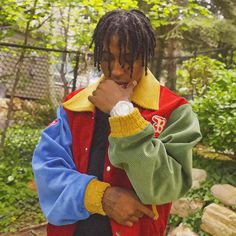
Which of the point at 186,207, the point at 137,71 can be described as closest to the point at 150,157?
the point at 137,71

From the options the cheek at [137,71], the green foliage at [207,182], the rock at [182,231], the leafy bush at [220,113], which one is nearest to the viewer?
the cheek at [137,71]

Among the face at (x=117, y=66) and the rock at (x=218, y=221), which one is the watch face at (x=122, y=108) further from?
the rock at (x=218, y=221)

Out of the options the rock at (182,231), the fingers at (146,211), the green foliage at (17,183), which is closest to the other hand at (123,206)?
the fingers at (146,211)

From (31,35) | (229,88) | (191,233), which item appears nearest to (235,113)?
(229,88)

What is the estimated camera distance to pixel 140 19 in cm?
134

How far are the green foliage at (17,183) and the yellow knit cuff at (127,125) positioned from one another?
331cm

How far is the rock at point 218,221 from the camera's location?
10.7 ft

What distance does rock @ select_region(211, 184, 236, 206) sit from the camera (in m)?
3.56

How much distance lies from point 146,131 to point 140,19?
1.64 feet

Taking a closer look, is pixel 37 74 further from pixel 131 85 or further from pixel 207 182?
pixel 131 85

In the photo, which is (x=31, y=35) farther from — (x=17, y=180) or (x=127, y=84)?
(x=127, y=84)

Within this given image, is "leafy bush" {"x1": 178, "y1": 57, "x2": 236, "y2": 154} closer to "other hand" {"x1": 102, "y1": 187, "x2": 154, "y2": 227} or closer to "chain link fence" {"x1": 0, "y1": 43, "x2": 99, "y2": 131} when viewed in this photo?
"chain link fence" {"x1": 0, "y1": 43, "x2": 99, "y2": 131}

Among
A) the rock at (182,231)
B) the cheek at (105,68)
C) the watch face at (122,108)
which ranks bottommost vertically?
the rock at (182,231)

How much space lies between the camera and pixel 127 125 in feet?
3.58
